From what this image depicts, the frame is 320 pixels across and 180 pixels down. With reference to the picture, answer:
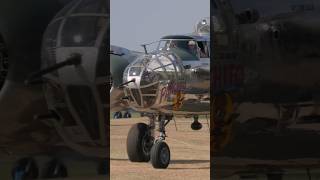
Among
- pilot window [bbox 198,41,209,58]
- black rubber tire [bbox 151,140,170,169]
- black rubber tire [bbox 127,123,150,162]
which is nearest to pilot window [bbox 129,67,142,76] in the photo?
black rubber tire [bbox 127,123,150,162]

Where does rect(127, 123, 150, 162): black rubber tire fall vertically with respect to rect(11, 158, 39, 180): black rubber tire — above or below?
below

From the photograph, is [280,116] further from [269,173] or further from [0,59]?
[0,59]

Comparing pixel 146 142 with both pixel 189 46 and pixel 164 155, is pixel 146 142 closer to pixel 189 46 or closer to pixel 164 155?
pixel 164 155

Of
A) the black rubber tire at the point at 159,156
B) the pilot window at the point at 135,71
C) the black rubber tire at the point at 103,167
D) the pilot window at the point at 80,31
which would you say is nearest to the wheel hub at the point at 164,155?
the black rubber tire at the point at 159,156

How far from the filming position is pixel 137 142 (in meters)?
13.5

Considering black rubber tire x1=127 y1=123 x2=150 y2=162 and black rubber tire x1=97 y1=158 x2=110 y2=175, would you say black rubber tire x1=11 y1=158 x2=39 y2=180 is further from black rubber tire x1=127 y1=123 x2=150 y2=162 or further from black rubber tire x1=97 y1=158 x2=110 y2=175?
black rubber tire x1=127 y1=123 x2=150 y2=162

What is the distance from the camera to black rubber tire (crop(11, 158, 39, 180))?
393cm

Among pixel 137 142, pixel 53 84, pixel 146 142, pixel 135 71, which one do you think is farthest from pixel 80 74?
pixel 146 142

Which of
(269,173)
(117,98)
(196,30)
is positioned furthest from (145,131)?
(269,173)

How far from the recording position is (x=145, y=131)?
1355cm

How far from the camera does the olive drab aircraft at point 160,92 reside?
13078mm

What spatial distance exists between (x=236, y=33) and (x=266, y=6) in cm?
27

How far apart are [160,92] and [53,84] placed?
9056mm

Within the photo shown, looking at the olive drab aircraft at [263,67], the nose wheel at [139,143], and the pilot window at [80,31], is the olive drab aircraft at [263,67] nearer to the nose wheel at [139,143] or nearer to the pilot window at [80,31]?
the pilot window at [80,31]
